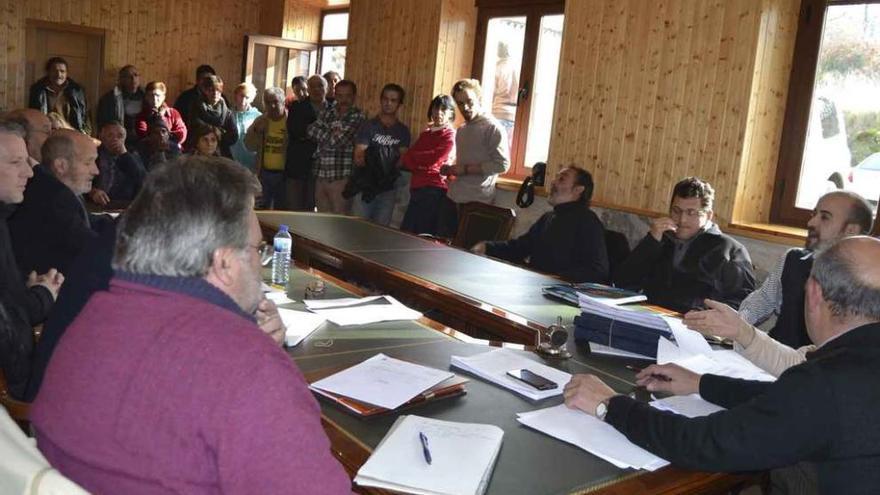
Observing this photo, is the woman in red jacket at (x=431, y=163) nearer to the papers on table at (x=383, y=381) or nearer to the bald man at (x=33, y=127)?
the bald man at (x=33, y=127)

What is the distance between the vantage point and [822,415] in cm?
146

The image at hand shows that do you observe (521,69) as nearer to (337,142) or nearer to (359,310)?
(337,142)

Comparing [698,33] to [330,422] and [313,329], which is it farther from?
[330,422]

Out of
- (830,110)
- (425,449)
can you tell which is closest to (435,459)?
(425,449)

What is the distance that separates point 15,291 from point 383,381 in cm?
125

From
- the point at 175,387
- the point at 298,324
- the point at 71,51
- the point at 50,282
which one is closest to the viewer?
the point at 175,387

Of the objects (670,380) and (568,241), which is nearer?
(670,380)

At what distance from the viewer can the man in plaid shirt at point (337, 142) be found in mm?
7008

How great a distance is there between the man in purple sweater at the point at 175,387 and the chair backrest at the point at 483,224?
359 cm

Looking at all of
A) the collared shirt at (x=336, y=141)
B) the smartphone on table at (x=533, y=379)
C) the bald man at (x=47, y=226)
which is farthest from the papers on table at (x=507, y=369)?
the collared shirt at (x=336, y=141)

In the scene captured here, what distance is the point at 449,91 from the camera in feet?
23.8

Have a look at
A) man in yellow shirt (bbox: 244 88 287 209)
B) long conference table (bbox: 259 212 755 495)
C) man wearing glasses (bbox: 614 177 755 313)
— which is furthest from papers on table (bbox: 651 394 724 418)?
man in yellow shirt (bbox: 244 88 287 209)

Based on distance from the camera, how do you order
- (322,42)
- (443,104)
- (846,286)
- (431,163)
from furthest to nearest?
(322,42), (431,163), (443,104), (846,286)

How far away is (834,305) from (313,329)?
1.36 metres
